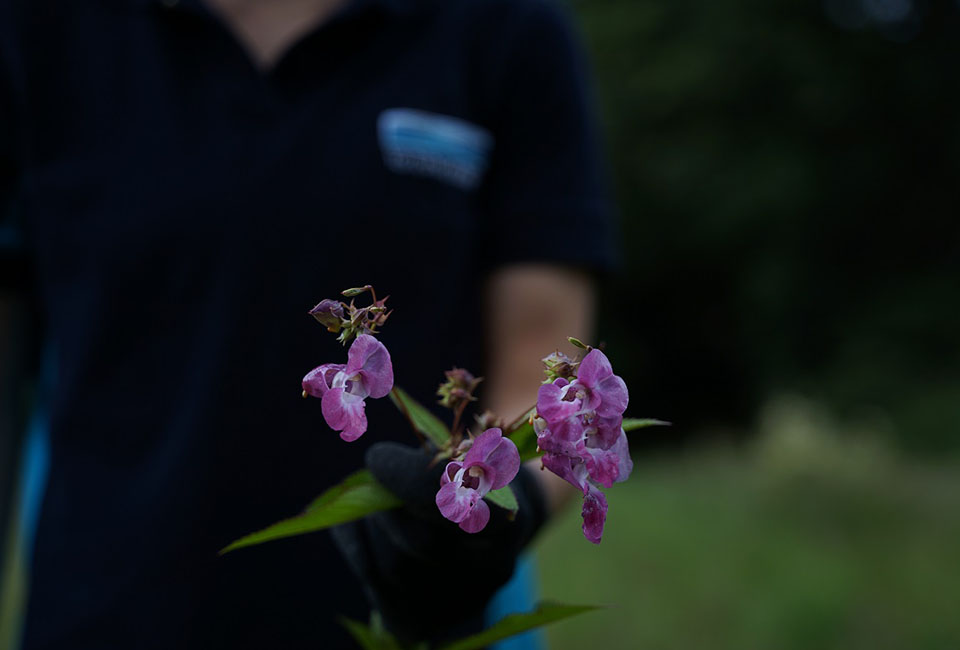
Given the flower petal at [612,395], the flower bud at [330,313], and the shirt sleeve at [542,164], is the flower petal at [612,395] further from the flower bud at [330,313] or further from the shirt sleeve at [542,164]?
the shirt sleeve at [542,164]

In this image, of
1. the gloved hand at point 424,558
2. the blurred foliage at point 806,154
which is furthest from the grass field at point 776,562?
the blurred foliage at point 806,154

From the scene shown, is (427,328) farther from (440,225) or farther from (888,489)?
(888,489)

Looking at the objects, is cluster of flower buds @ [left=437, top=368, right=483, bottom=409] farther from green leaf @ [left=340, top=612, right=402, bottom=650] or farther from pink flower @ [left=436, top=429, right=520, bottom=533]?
green leaf @ [left=340, top=612, right=402, bottom=650]

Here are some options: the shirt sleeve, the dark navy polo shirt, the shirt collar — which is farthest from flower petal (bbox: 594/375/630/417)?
the shirt collar

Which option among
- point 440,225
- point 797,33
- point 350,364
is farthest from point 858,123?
point 350,364

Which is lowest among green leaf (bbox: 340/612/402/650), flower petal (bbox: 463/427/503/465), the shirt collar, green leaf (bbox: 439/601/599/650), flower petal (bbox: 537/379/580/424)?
green leaf (bbox: 340/612/402/650)

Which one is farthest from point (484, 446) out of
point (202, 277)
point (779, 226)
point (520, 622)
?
point (779, 226)
